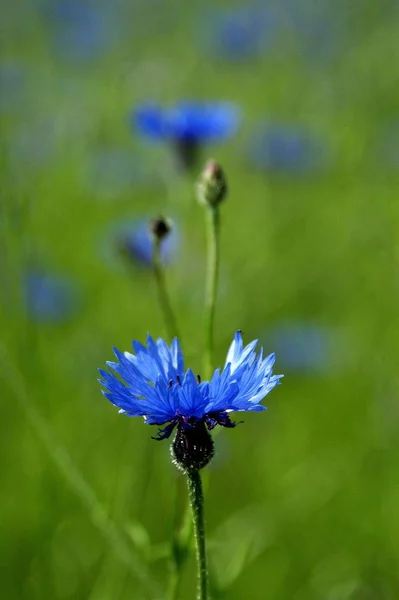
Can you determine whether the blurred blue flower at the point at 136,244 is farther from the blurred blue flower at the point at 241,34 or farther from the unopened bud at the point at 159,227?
the blurred blue flower at the point at 241,34

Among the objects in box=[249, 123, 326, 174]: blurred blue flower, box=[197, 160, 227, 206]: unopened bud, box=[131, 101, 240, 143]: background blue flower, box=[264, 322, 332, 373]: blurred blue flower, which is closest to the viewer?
box=[197, 160, 227, 206]: unopened bud

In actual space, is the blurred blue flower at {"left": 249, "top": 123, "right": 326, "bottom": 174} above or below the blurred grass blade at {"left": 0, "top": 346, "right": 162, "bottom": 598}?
above

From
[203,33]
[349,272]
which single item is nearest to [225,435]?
[349,272]

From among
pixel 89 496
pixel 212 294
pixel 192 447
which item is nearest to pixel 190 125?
pixel 212 294

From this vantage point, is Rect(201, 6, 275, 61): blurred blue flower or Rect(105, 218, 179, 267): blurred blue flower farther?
Rect(201, 6, 275, 61): blurred blue flower

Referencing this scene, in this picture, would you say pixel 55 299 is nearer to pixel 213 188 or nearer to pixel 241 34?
pixel 213 188

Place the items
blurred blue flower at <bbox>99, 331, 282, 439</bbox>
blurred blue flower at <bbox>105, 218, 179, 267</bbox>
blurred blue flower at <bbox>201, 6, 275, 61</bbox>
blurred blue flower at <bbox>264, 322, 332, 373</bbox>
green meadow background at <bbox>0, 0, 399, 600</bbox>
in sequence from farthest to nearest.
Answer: blurred blue flower at <bbox>201, 6, 275, 61</bbox>, blurred blue flower at <bbox>264, 322, 332, 373</bbox>, blurred blue flower at <bbox>105, 218, 179, 267</bbox>, green meadow background at <bbox>0, 0, 399, 600</bbox>, blurred blue flower at <bbox>99, 331, 282, 439</bbox>

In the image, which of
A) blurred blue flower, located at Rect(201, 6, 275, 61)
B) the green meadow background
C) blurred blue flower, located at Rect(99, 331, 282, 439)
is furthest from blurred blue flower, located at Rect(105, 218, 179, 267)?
blurred blue flower, located at Rect(201, 6, 275, 61)

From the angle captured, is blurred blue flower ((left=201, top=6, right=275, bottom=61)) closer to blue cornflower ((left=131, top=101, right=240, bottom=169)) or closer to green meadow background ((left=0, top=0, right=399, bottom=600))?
green meadow background ((left=0, top=0, right=399, bottom=600))

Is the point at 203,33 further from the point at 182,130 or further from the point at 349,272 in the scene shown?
the point at 182,130
